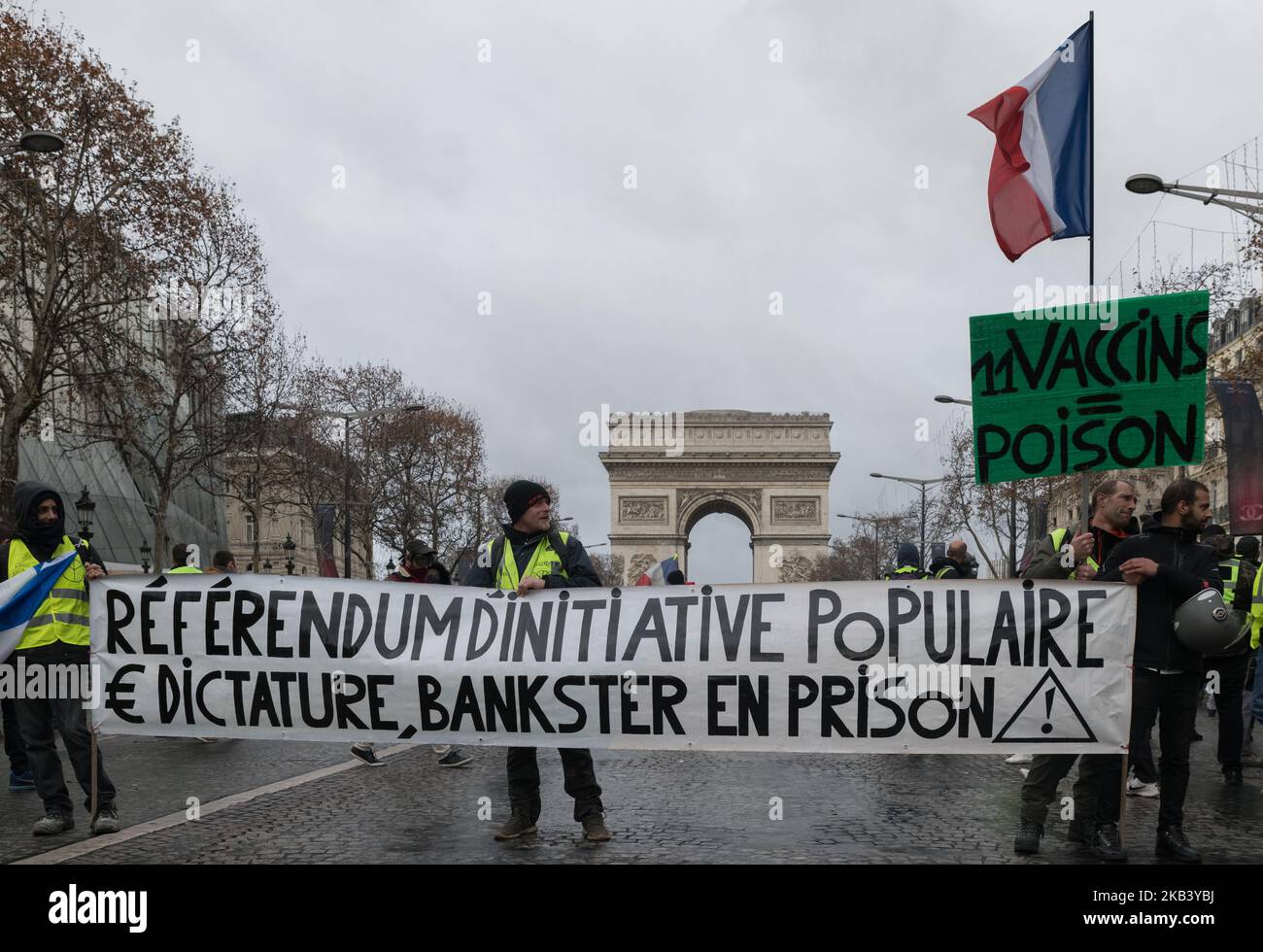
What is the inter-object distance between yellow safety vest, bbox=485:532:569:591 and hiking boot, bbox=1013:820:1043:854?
247 cm

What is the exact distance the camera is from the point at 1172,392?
711cm

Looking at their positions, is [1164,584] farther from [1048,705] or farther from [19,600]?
[19,600]

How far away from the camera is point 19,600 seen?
7344 millimetres

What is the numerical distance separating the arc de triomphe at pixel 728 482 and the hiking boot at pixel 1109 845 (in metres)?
74.0

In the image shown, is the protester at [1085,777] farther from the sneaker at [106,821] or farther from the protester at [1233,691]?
the sneaker at [106,821]

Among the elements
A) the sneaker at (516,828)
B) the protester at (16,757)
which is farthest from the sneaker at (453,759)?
Result: the sneaker at (516,828)

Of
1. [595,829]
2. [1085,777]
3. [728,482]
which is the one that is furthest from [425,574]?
[728,482]

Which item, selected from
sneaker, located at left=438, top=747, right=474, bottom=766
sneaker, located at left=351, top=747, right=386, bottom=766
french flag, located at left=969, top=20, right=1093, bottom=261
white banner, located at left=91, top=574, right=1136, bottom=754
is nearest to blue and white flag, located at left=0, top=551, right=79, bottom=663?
white banner, located at left=91, top=574, right=1136, bottom=754

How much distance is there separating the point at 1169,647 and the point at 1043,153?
5.24 metres

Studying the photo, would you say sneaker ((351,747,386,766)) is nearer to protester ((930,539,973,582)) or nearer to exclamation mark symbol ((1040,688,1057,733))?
protester ((930,539,973,582))

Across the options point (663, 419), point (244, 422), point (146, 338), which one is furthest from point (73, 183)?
point (663, 419)

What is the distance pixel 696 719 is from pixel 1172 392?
2.95m

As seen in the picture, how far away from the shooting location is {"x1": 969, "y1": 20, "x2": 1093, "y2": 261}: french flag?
10.3 metres
